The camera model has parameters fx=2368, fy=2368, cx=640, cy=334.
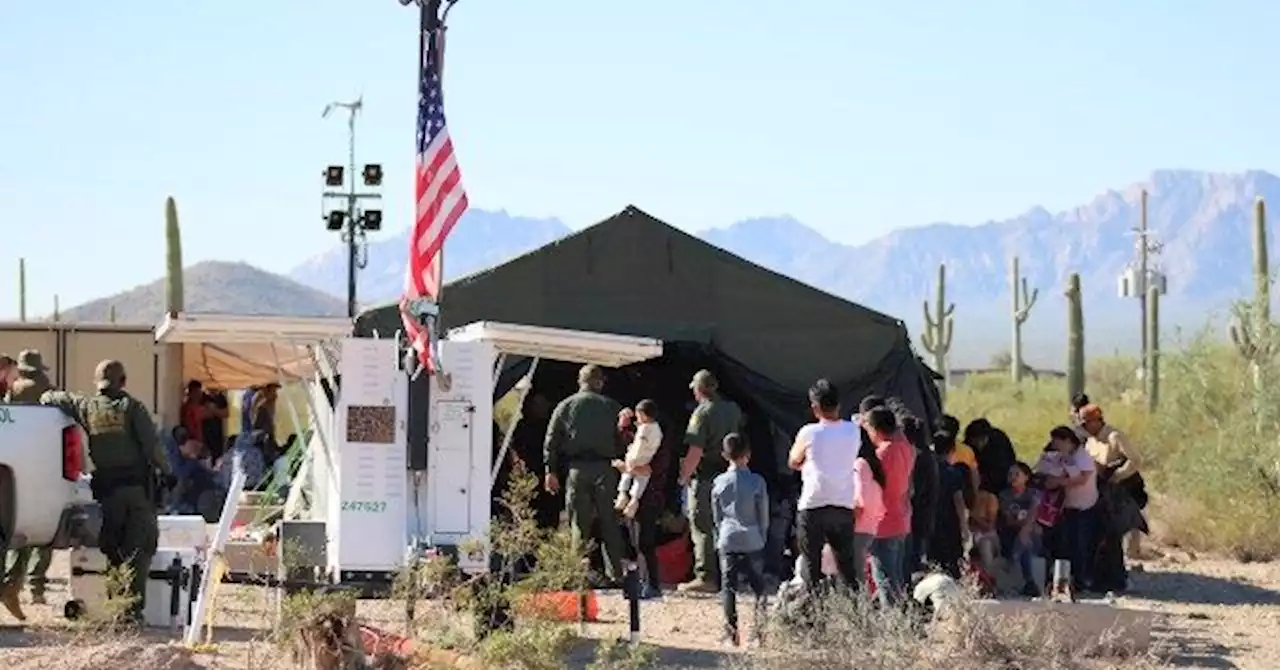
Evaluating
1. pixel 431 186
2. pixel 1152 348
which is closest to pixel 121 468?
pixel 431 186

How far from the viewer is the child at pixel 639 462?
17.4m

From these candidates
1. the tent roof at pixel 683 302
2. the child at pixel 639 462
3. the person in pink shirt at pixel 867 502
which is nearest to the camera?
the person in pink shirt at pixel 867 502

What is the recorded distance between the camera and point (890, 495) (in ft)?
47.2

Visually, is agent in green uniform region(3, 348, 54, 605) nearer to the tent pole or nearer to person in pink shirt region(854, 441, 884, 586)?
the tent pole

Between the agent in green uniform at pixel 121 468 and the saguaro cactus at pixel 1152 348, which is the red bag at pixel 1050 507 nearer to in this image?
the agent in green uniform at pixel 121 468

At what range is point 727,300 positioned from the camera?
2012 cm

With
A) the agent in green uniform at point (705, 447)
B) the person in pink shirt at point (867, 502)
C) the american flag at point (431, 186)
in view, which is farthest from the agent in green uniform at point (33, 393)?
Result: the person in pink shirt at point (867, 502)

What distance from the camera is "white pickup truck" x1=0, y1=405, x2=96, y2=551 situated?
47.0 feet

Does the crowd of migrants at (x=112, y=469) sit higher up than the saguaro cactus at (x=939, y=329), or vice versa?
the saguaro cactus at (x=939, y=329)

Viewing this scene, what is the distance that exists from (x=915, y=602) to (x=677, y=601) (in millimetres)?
3872

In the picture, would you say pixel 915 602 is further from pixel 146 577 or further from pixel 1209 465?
pixel 1209 465

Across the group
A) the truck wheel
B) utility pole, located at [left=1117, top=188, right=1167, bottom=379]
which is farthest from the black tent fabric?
utility pole, located at [left=1117, top=188, right=1167, bottom=379]

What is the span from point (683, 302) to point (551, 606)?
8.13 m

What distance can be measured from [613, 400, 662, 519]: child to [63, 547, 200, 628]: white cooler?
3.59 m
